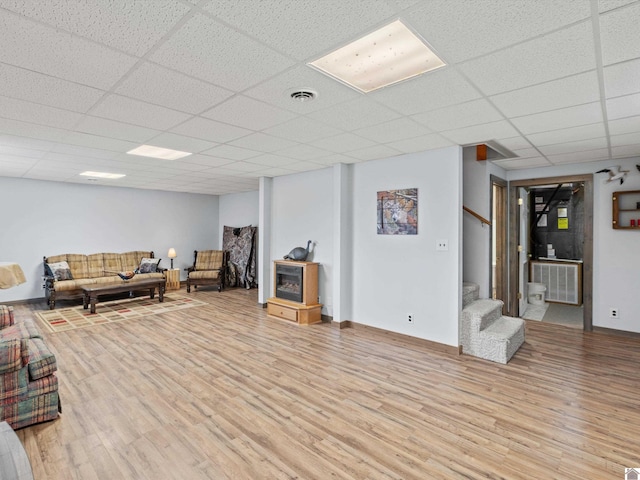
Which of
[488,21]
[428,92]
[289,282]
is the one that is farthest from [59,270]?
[488,21]

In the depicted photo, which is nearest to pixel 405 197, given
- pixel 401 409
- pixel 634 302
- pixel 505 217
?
pixel 505 217

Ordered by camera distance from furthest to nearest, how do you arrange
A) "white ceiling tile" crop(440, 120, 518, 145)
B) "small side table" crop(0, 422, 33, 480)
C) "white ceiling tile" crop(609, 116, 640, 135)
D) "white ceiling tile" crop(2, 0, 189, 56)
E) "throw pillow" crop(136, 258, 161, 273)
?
1. "throw pillow" crop(136, 258, 161, 273)
2. "white ceiling tile" crop(440, 120, 518, 145)
3. "white ceiling tile" crop(609, 116, 640, 135)
4. "white ceiling tile" crop(2, 0, 189, 56)
5. "small side table" crop(0, 422, 33, 480)

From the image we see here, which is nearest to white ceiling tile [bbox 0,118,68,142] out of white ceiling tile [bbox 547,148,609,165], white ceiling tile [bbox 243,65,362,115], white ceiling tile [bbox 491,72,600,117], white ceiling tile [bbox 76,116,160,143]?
white ceiling tile [bbox 76,116,160,143]

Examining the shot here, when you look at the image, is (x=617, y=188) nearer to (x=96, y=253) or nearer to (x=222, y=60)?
(x=222, y=60)

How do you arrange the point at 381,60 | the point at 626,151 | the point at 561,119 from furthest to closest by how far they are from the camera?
the point at 626,151
the point at 561,119
the point at 381,60

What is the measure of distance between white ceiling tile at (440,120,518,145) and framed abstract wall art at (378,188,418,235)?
920 millimetres

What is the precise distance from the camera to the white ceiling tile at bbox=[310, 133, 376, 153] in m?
3.56

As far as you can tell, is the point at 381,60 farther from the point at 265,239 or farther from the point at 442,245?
the point at 265,239

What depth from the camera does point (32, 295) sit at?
264 inches

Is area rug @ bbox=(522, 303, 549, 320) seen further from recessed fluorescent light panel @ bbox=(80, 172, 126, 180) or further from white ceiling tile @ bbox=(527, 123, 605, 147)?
recessed fluorescent light panel @ bbox=(80, 172, 126, 180)

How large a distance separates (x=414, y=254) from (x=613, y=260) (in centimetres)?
283

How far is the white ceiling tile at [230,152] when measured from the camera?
4035mm

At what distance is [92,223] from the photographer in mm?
7418

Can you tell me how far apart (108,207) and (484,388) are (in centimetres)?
810
